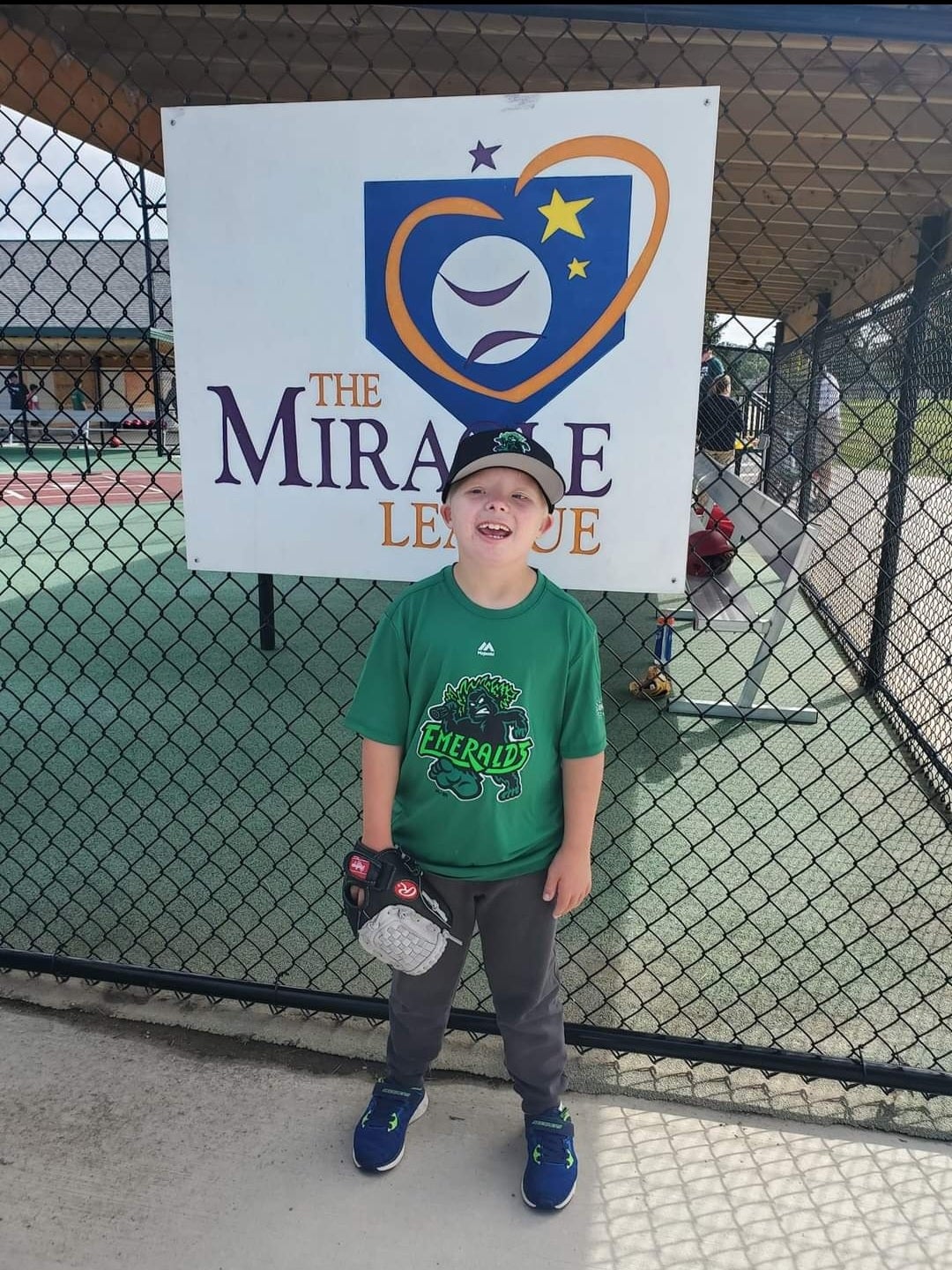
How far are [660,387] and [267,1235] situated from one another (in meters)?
1.81

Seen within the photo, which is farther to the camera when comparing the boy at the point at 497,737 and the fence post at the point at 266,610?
the fence post at the point at 266,610

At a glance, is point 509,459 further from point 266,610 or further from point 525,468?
Result: point 266,610

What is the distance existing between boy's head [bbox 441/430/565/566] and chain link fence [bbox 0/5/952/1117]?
3.05ft

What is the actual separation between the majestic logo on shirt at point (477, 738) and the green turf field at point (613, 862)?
3.41 ft

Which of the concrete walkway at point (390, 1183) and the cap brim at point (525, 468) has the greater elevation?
the cap brim at point (525, 468)

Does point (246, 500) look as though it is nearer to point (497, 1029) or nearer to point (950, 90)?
point (497, 1029)

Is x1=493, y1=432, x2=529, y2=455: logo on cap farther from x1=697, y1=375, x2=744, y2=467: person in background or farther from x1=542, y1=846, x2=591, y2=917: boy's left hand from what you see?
x1=697, y1=375, x2=744, y2=467: person in background

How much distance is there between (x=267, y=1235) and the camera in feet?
5.50

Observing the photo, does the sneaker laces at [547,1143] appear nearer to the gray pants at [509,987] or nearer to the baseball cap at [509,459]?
the gray pants at [509,987]

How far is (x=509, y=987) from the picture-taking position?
1.76 metres

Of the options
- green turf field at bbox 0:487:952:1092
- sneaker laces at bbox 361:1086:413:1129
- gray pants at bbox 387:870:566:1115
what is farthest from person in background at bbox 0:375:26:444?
sneaker laces at bbox 361:1086:413:1129

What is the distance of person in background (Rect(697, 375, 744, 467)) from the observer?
4.72 meters

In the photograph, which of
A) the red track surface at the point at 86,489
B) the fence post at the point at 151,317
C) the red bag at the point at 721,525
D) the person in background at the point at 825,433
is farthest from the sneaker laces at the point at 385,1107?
the red track surface at the point at 86,489

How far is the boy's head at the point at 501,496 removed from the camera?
1523 mm
